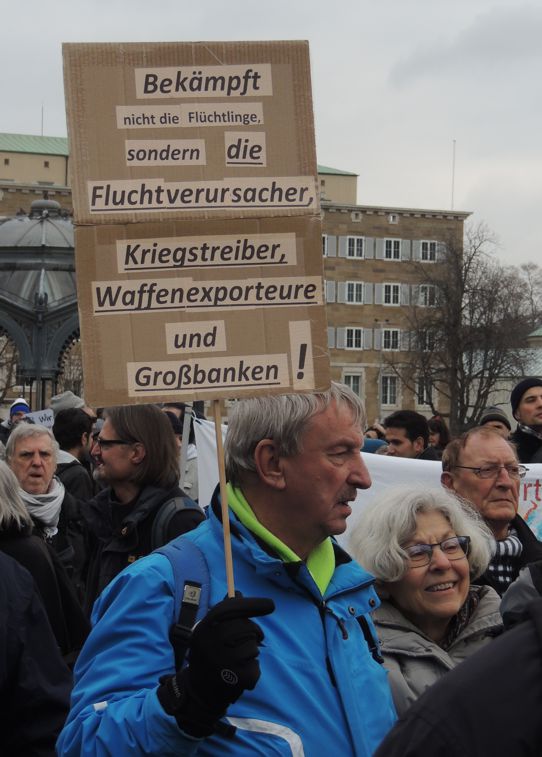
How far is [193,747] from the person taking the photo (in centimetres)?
265

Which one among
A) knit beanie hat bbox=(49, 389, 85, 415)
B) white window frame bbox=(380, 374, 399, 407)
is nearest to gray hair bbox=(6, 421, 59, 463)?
knit beanie hat bbox=(49, 389, 85, 415)

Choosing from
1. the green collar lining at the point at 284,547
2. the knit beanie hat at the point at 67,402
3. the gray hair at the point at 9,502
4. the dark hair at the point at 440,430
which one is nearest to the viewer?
the green collar lining at the point at 284,547

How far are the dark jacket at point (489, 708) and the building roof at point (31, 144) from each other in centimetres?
11710

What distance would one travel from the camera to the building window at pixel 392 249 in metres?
98.1

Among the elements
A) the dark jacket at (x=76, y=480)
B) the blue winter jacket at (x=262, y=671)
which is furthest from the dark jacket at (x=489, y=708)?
the dark jacket at (x=76, y=480)

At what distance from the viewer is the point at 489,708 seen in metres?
1.51

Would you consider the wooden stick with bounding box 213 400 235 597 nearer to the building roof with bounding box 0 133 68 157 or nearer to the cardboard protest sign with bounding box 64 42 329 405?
the cardboard protest sign with bounding box 64 42 329 405

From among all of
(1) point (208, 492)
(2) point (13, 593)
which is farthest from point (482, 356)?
(2) point (13, 593)

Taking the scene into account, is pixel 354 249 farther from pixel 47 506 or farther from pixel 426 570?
pixel 426 570

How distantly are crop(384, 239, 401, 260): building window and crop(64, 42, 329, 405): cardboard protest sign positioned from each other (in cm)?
9561

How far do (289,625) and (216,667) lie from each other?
494 millimetres

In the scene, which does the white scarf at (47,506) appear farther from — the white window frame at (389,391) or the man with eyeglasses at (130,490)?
the white window frame at (389,391)

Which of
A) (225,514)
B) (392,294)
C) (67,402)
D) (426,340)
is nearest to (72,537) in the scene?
(67,402)

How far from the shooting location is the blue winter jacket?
107 inches
